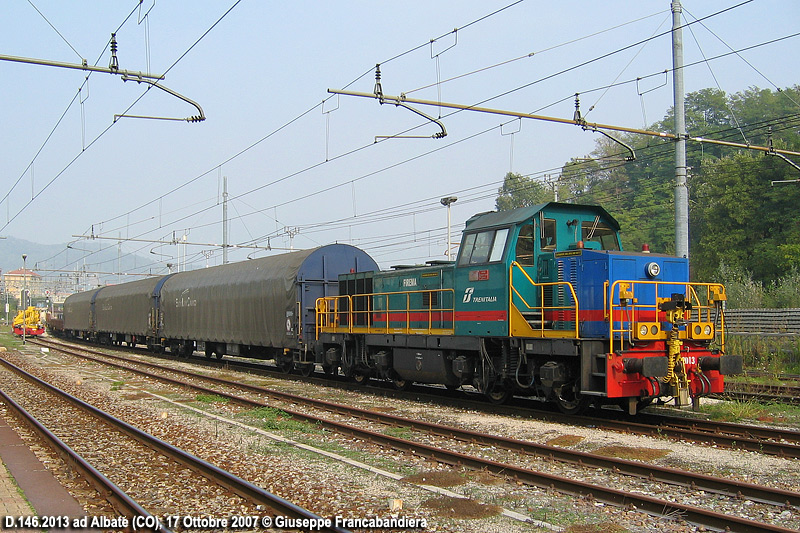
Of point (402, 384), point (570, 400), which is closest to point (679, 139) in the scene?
point (570, 400)

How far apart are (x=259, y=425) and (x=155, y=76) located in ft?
23.1

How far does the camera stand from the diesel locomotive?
10781 mm

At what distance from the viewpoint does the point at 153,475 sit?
8523mm

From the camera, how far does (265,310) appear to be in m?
21.7

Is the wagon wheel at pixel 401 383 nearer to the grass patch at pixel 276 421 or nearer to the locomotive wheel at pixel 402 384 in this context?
the locomotive wheel at pixel 402 384

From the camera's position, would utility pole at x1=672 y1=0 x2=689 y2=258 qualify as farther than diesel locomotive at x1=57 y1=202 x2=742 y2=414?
Yes

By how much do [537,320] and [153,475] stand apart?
7.14m

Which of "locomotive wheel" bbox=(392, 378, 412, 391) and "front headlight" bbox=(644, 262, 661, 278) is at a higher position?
"front headlight" bbox=(644, 262, 661, 278)

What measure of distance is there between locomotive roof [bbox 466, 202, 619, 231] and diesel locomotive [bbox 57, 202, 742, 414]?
0.03 metres

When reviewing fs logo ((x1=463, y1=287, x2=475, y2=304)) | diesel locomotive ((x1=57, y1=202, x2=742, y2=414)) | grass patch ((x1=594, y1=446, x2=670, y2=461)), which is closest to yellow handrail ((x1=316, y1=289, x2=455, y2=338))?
diesel locomotive ((x1=57, y1=202, x2=742, y2=414))

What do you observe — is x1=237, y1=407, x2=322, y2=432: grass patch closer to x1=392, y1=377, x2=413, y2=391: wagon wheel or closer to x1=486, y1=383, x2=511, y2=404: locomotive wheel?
x1=486, y1=383, x2=511, y2=404: locomotive wheel

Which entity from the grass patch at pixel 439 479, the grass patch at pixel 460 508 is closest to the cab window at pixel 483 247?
the grass patch at pixel 439 479

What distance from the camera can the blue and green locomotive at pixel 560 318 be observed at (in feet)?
35.3

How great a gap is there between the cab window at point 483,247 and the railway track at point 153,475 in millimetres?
6588
